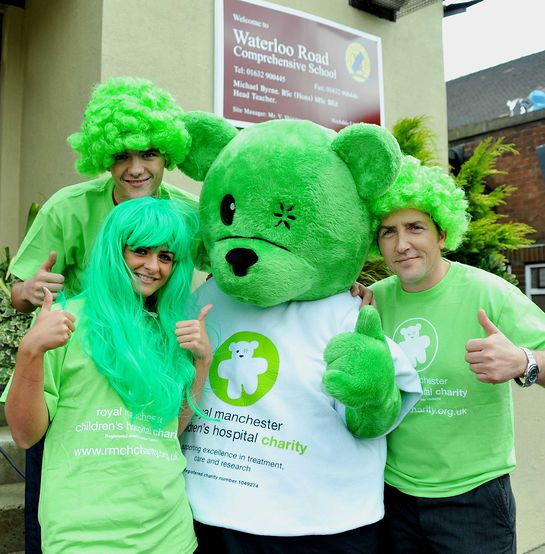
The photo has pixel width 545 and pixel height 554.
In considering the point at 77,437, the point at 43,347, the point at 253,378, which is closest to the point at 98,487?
the point at 77,437

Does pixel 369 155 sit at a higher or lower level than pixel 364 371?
higher

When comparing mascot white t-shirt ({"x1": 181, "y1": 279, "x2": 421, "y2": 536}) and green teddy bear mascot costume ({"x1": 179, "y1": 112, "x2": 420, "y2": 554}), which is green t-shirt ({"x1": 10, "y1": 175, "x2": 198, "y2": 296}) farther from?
mascot white t-shirt ({"x1": 181, "y1": 279, "x2": 421, "y2": 536})

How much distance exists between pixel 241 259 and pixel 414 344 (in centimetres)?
64

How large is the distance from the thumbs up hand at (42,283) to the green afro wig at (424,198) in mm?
1047

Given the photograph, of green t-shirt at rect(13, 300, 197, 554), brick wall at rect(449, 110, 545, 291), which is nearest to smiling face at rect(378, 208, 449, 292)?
green t-shirt at rect(13, 300, 197, 554)

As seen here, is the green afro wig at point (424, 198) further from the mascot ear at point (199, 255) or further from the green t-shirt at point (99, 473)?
the green t-shirt at point (99, 473)

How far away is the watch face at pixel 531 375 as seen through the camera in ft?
5.92

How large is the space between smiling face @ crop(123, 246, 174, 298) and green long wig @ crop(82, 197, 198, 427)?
0.07 ft

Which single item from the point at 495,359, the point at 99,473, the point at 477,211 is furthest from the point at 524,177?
the point at 99,473

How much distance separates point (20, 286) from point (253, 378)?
2.87ft

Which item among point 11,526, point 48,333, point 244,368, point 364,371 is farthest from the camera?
point 11,526

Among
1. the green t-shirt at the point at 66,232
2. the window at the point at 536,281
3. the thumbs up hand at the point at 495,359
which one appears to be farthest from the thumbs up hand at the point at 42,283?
the window at the point at 536,281

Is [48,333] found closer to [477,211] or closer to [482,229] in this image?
[482,229]

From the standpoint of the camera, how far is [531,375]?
71.6 inches
